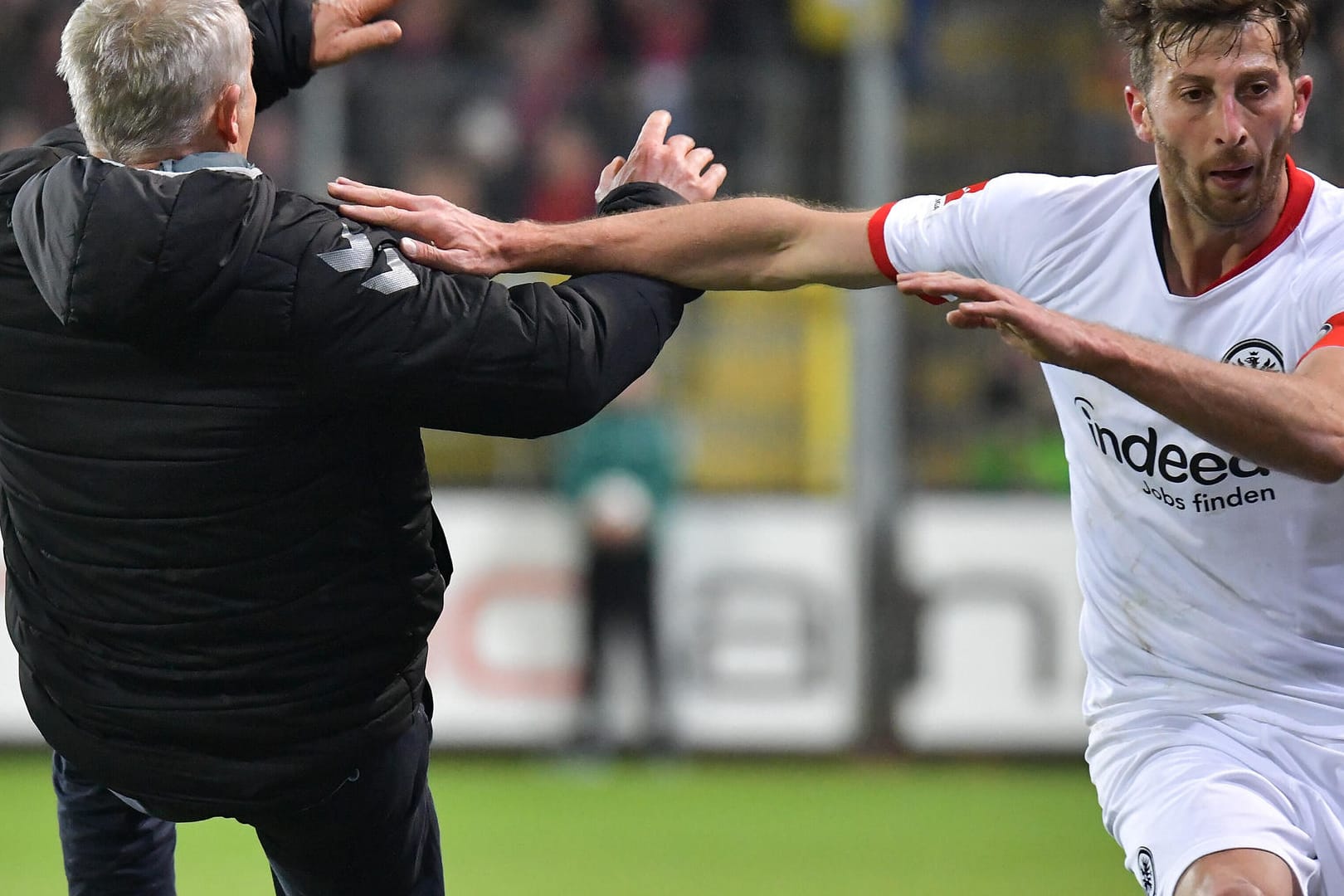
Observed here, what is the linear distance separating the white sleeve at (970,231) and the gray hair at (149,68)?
4.54ft

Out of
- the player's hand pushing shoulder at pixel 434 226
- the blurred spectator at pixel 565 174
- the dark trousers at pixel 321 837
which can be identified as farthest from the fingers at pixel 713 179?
the blurred spectator at pixel 565 174

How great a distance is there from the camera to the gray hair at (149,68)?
9.34 ft

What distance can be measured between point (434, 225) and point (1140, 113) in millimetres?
1397

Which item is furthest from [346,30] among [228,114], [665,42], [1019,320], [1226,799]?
[665,42]

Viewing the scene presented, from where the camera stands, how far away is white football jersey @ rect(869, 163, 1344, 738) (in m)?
3.19

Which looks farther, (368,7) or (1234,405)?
(368,7)

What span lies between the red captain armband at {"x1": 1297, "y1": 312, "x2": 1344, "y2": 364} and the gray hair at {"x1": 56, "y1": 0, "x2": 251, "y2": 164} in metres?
1.94

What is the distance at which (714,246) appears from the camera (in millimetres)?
3477

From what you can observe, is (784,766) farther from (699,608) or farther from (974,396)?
(974,396)

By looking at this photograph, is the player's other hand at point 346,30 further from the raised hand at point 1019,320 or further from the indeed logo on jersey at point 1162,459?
the indeed logo on jersey at point 1162,459

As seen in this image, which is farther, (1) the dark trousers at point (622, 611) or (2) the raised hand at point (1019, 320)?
(1) the dark trousers at point (622, 611)

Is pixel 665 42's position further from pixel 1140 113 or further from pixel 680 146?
pixel 1140 113

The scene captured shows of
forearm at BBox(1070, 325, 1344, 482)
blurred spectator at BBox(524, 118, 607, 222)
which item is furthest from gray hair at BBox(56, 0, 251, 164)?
blurred spectator at BBox(524, 118, 607, 222)

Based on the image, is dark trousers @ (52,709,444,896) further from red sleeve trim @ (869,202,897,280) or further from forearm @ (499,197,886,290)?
red sleeve trim @ (869,202,897,280)
